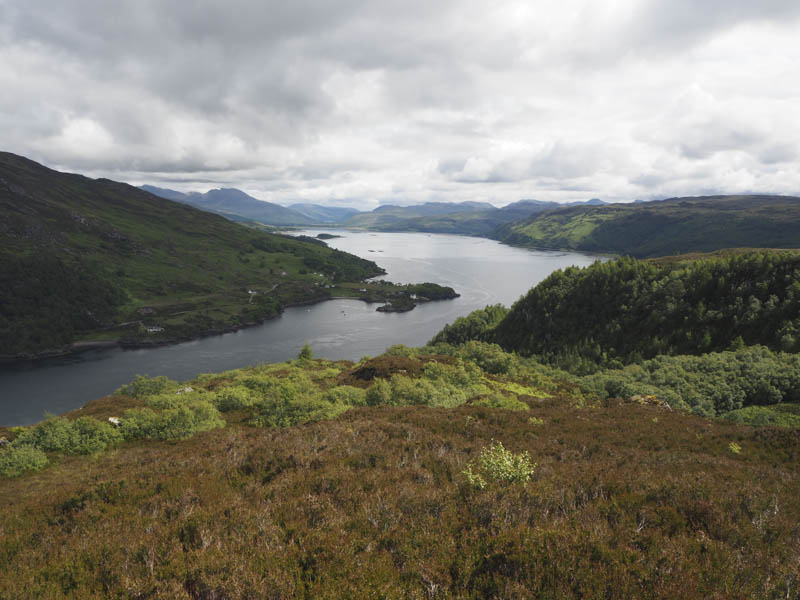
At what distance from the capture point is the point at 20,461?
1648cm

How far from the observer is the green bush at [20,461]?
16.1m

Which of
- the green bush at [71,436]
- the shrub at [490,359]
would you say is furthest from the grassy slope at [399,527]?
the shrub at [490,359]

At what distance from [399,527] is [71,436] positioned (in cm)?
2134

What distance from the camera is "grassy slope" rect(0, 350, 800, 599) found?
19.2 feet

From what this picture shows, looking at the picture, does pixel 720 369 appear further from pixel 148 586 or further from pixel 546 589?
pixel 148 586

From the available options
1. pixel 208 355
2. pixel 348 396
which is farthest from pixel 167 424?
pixel 208 355

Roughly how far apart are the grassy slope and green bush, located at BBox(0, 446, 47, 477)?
2.66 m

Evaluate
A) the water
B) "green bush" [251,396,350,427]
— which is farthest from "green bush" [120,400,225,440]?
the water

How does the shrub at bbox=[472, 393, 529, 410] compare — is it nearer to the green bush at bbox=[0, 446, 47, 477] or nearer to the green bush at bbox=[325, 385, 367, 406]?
the green bush at bbox=[325, 385, 367, 406]

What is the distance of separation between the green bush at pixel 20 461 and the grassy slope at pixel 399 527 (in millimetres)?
2659

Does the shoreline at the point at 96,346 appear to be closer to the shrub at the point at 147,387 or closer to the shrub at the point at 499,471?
the shrub at the point at 147,387

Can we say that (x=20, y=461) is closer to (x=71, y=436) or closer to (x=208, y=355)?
(x=71, y=436)

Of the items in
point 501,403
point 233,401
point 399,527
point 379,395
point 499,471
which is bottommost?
point 233,401

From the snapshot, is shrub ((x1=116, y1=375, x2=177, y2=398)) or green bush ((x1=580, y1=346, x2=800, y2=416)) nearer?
green bush ((x1=580, y1=346, x2=800, y2=416))
